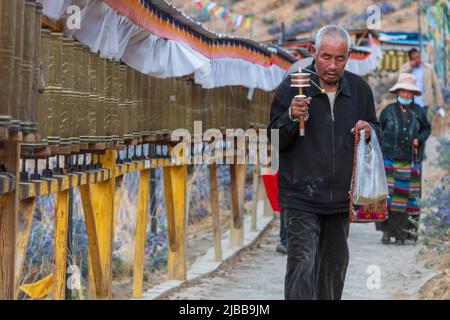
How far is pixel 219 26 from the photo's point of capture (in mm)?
54188

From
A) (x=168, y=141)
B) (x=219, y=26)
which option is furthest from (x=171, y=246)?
(x=219, y=26)

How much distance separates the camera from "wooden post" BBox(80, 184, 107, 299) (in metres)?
8.80

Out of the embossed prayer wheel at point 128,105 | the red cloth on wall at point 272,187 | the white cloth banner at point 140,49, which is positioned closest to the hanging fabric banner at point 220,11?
the white cloth banner at point 140,49

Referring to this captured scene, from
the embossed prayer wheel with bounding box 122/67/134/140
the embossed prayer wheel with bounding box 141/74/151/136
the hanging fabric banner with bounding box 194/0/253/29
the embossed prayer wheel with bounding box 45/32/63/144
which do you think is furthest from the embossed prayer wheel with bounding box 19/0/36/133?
the hanging fabric banner with bounding box 194/0/253/29

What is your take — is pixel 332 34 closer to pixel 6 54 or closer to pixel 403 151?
pixel 6 54

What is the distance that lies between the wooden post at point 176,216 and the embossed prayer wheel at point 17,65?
20.4 ft

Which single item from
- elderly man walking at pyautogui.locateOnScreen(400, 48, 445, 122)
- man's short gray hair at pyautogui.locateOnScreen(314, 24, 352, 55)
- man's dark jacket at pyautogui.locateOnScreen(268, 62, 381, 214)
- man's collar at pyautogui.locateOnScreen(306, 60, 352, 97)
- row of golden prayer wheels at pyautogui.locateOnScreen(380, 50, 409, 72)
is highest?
row of golden prayer wheels at pyautogui.locateOnScreen(380, 50, 409, 72)

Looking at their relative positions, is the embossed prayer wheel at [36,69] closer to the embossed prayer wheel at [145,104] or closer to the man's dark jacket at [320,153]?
the man's dark jacket at [320,153]

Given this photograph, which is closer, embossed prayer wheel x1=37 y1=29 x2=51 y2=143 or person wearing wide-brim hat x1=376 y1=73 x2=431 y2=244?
embossed prayer wheel x1=37 y1=29 x2=51 y2=143

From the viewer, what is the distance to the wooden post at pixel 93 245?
28.9ft

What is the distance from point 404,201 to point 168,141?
4269mm

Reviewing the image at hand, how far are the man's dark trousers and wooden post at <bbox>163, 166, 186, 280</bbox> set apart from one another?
4532mm

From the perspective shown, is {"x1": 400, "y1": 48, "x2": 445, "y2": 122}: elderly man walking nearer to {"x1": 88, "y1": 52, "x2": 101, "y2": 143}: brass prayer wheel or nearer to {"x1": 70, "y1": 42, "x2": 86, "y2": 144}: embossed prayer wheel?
{"x1": 88, "y1": 52, "x2": 101, "y2": 143}: brass prayer wheel
